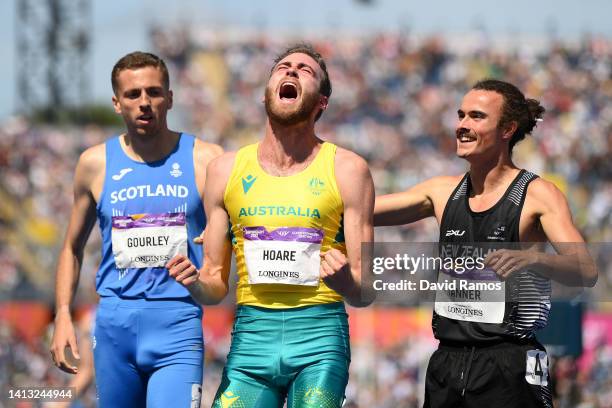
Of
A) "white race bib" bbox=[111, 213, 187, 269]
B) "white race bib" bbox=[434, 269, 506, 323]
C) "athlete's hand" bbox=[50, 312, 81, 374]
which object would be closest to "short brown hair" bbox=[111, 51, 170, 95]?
"white race bib" bbox=[111, 213, 187, 269]

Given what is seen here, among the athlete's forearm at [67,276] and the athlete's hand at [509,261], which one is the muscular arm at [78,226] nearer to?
the athlete's forearm at [67,276]

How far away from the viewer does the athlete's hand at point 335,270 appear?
14.9 ft

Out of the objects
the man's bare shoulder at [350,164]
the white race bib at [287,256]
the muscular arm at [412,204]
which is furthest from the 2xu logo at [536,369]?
the man's bare shoulder at [350,164]

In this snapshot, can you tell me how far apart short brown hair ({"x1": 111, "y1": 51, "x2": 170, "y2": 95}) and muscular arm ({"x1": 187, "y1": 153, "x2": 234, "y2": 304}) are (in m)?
1.02

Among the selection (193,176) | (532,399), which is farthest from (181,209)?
(532,399)

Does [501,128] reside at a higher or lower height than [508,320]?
higher

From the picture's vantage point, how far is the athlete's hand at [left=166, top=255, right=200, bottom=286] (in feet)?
15.5

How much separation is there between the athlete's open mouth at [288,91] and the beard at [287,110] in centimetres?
5

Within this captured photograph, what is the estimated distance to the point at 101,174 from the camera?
19.7ft

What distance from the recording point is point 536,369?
16.4ft

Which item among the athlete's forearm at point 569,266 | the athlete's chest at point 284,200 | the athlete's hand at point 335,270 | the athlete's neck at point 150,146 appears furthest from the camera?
the athlete's neck at point 150,146

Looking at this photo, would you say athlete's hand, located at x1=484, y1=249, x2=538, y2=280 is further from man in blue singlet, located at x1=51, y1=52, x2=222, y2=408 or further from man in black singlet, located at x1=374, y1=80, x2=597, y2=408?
man in blue singlet, located at x1=51, y1=52, x2=222, y2=408

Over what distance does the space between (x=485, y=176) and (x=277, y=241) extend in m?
1.14

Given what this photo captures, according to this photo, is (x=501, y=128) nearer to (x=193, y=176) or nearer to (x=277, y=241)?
(x=277, y=241)
